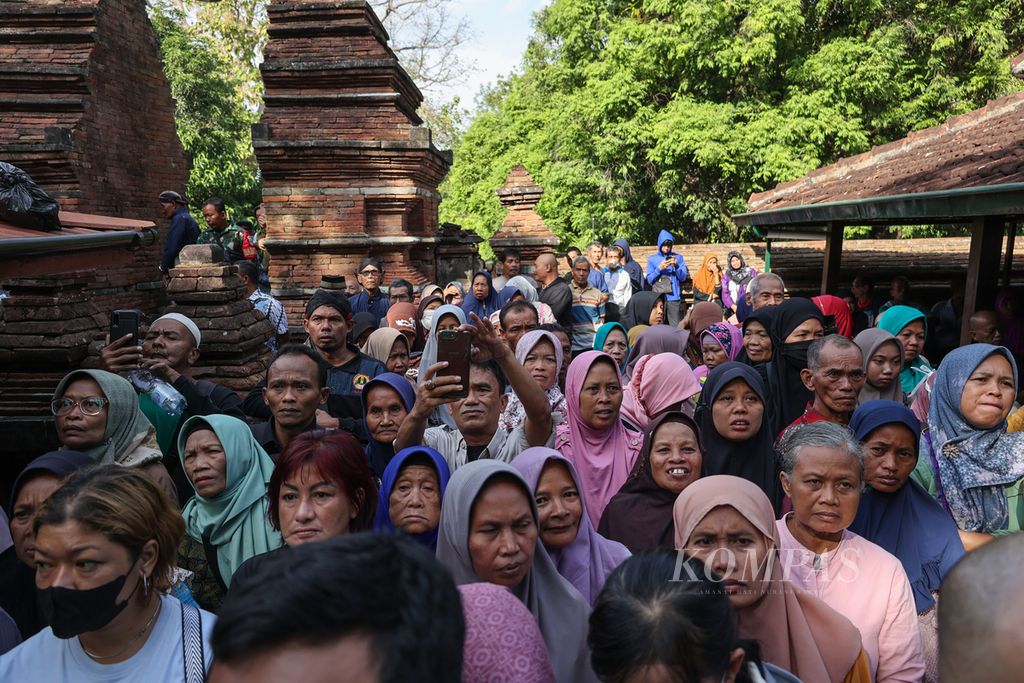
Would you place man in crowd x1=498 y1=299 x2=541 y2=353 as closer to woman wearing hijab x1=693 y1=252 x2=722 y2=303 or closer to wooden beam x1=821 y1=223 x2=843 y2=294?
wooden beam x1=821 y1=223 x2=843 y2=294

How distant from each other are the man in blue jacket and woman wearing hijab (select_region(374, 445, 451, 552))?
8.44 m

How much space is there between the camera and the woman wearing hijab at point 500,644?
5.00ft

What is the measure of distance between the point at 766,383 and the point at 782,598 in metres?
2.72

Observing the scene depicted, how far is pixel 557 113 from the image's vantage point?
2120 cm

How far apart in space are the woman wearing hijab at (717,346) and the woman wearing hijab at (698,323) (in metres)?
0.35

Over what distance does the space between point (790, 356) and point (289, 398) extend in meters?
3.01

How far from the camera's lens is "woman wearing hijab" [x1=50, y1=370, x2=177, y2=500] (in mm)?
3160

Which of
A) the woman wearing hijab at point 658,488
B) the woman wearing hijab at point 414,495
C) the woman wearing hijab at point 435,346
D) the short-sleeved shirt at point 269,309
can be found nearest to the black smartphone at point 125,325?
the woman wearing hijab at point 435,346

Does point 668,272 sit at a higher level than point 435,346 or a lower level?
higher

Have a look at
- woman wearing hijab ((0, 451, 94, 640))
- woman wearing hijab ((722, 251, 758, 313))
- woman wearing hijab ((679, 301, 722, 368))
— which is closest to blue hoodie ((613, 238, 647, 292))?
woman wearing hijab ((722, 251, 758, 313))

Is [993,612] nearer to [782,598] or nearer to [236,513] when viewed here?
[782,598]

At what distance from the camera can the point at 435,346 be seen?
15.3 feet

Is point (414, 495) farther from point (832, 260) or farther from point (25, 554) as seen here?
point (832, 260)

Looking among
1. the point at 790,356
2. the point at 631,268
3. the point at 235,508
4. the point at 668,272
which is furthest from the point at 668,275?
the point at 235,508
